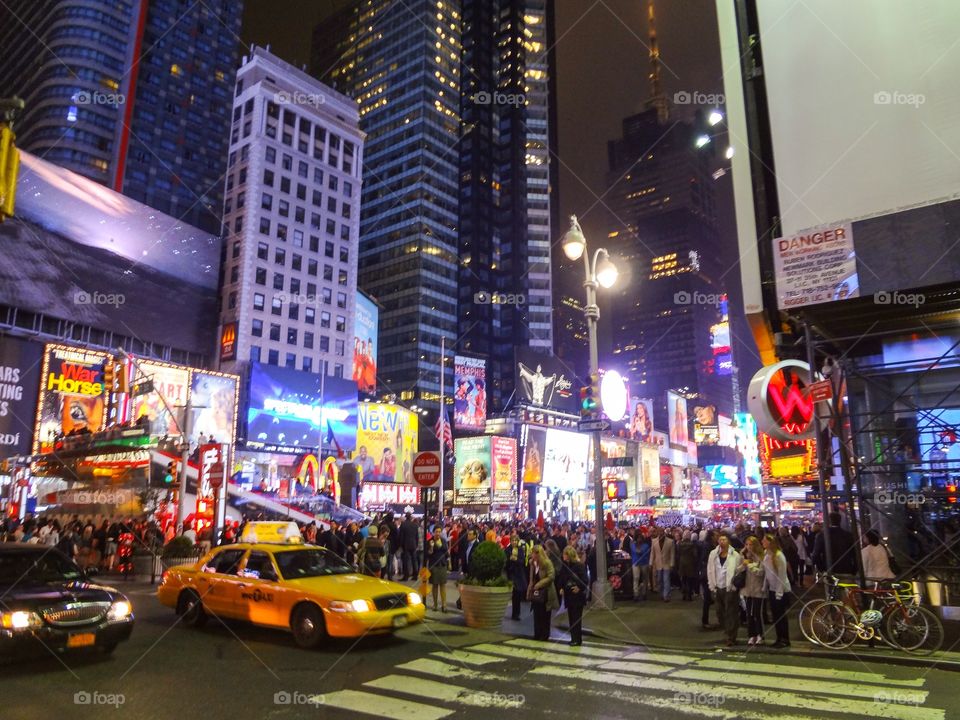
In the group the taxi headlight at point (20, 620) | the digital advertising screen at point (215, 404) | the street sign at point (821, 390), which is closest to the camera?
the taxi headlight at point (20, 620)

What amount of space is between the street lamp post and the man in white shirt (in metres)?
2.66

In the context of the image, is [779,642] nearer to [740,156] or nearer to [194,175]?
[740,156]

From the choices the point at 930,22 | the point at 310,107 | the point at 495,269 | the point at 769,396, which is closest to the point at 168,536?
the point at 769,396

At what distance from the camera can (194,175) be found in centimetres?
9875

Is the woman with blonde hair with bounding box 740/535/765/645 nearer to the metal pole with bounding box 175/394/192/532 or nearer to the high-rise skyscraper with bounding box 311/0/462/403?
the metal pole with bounding box 175/394/192/532

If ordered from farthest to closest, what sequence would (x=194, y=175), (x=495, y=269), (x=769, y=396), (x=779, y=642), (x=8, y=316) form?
1. (x=495, y=269)
2. (x=194, y=175)
3. (x=8, y=316)
4. (x=769, y=396)
5. (x=779, y=642)

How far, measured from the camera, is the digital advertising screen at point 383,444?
65.4m

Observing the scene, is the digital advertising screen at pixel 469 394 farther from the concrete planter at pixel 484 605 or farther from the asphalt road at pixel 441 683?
the asphalt road at pixel 441 683

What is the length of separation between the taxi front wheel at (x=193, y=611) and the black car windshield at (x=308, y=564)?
1.83 meters

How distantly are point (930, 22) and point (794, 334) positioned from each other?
26.2 ft

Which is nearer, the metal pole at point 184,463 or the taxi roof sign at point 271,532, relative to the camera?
the taxi roof sign at point 271,532

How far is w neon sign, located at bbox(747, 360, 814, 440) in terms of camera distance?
49.7 feet

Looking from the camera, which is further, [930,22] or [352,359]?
[352,359]

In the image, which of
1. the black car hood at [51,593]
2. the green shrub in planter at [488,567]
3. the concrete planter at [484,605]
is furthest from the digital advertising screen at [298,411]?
the black car hood at [51,593]
